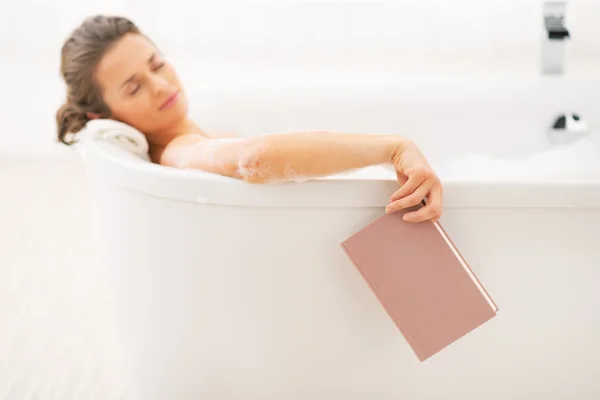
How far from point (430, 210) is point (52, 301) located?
45.0 inches

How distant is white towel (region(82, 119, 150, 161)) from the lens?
1.31 meters

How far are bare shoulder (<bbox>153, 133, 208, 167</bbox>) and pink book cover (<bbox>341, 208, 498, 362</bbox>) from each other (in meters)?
0.41

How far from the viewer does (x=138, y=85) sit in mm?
1376

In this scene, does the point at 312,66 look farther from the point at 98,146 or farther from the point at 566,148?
the point at 98,146

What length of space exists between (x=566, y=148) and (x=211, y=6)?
1.31 meters

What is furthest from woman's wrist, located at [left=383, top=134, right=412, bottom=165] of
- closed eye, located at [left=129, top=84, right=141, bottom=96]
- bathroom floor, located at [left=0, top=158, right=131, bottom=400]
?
bathroom floor, located at [left=0, top=158, right=131, bottom=400]

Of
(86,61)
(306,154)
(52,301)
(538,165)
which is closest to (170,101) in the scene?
(86,61)

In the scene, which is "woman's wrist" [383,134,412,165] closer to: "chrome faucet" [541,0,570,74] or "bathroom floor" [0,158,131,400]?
"bathroom floor" [0,158,131,400]

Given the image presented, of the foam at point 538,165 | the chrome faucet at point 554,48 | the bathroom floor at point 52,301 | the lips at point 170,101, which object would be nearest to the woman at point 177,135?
the lips at point 170,101

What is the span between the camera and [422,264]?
3.57ft

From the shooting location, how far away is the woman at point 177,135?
108 centimetres

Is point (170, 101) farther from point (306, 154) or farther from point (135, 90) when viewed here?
point (306, 154)

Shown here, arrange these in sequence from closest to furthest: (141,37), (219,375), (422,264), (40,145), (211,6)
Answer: (422,264) → (219,375) → (141,37) → (211,6) → (40,145)

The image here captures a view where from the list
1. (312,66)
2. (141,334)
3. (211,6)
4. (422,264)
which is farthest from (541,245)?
→ (211,6)
